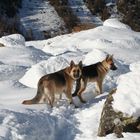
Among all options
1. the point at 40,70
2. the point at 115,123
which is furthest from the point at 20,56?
the point at 115,123

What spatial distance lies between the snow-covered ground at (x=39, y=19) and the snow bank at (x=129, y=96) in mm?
19036

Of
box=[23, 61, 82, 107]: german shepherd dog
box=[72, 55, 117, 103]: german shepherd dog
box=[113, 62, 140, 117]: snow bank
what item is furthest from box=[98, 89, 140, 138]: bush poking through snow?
box=[72, 55, 117, 103]: german shepherd dog

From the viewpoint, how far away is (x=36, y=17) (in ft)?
95.3

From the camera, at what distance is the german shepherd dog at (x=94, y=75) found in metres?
10.2

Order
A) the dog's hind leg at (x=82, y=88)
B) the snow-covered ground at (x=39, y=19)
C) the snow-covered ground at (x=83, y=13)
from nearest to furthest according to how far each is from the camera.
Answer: the dog's hind leg at (x=82, y=88), the snow-covered ground at (x=39, y=19), the snow-covered ground at (x=83, y=13)

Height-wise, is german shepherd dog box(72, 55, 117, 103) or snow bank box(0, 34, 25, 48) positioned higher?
german shepherd dog box(72, 55, 117, 103)

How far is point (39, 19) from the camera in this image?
28844 millimetres

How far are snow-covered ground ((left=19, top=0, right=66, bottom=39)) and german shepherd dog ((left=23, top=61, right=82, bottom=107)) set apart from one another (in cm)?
1759

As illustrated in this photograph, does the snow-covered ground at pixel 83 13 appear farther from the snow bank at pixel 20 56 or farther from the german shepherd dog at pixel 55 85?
the german shepherd dog at pixel 55 85

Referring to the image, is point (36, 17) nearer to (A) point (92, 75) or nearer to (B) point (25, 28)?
(B) point (25, 28)

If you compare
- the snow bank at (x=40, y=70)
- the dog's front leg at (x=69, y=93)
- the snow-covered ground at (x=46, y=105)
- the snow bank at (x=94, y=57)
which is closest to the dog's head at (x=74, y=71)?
the dog's front leg at (x=69, y=93)

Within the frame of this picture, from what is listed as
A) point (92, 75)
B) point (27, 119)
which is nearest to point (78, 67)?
point (92, 75)

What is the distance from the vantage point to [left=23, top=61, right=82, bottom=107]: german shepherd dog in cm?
952

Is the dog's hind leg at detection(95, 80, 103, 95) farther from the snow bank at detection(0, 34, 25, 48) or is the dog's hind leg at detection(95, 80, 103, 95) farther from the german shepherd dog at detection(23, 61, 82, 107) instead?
the snow bank at detection(0, 34, 25, 48)
